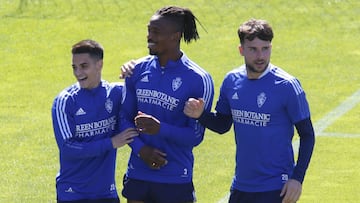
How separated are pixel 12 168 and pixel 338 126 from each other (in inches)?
168

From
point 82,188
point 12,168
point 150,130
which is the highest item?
point 150,130

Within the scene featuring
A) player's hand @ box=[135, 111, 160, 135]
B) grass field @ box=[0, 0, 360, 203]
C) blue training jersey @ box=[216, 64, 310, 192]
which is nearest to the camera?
blue training jersey @ box=[216, 64, 310, 192]

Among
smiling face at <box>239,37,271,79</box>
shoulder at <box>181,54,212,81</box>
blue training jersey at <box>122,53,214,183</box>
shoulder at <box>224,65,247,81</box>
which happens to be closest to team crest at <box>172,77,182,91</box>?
blue training jersey at <box>122,53,214,183</box>

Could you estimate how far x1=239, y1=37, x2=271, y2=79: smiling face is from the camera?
7555 millimetres

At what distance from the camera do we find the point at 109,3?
1973 centimetres

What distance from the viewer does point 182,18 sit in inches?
316

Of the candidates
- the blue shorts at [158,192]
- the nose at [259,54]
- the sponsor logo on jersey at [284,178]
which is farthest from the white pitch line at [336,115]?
the nose at [259,54]

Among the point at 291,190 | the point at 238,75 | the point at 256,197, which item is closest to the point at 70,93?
the point at 238,75

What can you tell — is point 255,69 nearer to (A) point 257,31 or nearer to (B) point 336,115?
(A) point 257,31

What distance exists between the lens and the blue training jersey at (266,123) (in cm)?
759

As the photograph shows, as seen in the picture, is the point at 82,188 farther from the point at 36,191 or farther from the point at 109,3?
the point at 109,3

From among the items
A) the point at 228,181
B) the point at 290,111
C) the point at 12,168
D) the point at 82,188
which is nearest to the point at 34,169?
the point at 12,168

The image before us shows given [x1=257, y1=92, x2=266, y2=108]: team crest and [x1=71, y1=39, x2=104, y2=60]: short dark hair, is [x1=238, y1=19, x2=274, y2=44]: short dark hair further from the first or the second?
[x1=71, y1=39, x2=104, y2=60]: short dark hair

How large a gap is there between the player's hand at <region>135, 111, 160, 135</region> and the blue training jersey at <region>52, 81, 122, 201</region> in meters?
0.31
